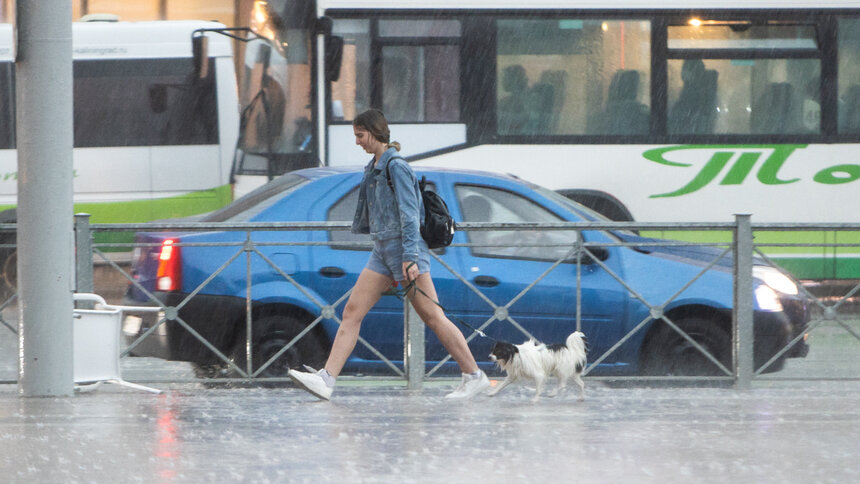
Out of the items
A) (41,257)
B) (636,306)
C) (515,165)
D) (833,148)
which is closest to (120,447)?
(41,257)

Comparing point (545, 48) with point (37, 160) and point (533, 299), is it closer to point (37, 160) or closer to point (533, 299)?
point (533, 299)

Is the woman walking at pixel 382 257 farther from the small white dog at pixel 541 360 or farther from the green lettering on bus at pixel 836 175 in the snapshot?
the green lettering on bus at pixel 836 175

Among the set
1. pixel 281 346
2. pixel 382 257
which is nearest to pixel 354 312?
pixel 382 257

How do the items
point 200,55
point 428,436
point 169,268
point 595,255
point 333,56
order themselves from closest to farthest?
point 428,436 → point 169,268 → point 595,255 → point 333,56 → point 200,55

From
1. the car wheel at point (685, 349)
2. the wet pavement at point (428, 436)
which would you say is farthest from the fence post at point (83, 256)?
the car wheel at point (685, 349)

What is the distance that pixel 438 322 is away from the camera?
7594 millimetres

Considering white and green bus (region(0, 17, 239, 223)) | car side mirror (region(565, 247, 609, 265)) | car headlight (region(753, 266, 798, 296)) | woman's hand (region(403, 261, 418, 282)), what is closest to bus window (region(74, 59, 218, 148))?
white and green bus (region(0, 17, 239, 223))

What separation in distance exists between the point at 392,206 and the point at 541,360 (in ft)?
4.28

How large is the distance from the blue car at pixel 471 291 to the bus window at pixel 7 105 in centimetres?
798

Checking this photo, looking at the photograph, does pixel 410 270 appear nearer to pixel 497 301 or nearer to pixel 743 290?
pixel 497 301

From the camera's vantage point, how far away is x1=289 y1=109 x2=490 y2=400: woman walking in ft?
24.6

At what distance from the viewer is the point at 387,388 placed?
8.32m

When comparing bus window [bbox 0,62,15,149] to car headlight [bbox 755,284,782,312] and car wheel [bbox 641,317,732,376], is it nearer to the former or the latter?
car wheel [bbox 641,317,732,376]

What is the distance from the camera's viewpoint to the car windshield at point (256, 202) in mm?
8617
